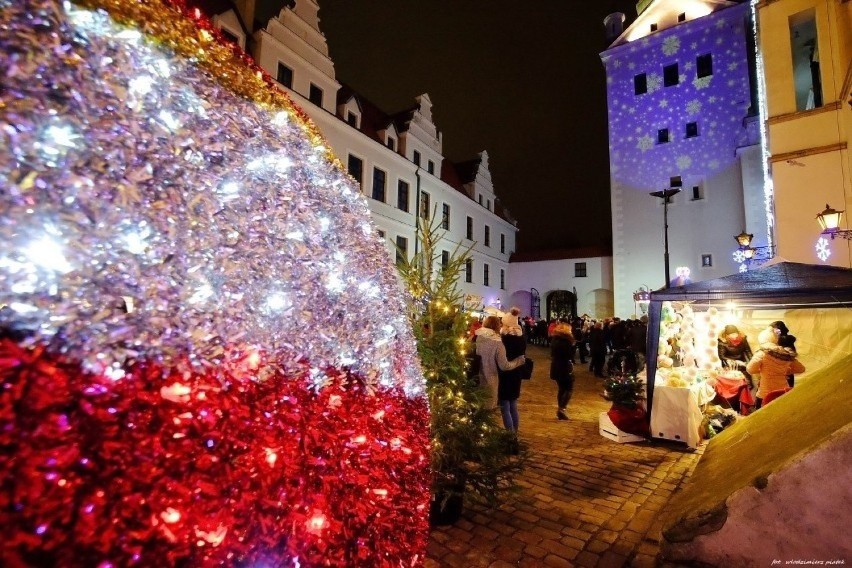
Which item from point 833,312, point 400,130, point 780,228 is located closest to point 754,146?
point 780,228

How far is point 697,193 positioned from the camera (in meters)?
22.2

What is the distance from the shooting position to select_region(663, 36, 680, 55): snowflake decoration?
74.7 ft

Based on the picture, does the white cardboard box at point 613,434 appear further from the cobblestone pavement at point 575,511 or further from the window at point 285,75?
the window at point 285,75

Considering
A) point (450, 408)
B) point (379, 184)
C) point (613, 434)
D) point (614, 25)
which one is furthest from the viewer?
point (614, 25)

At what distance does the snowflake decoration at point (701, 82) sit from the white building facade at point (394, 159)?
14182 millimetres

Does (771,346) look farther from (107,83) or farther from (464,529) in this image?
(107,83)

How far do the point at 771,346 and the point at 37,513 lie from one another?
8605mm

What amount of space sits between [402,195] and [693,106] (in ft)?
54.1

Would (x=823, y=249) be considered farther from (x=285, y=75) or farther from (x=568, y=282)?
(x=568, y=282)

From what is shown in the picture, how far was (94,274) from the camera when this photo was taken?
106 centimetres

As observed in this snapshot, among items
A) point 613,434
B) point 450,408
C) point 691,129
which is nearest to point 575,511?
point 450,408

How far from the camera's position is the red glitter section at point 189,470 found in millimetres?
950

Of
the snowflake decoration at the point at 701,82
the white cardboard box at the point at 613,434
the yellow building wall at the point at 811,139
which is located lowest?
the white cardboard box at the point at 613,434

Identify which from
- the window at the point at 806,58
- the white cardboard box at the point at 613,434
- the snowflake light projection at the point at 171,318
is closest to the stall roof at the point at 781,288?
the white cardboard box at the point at 613,434
